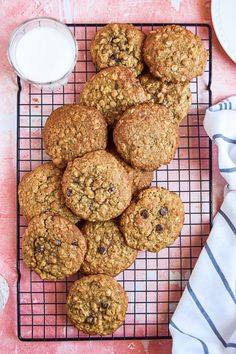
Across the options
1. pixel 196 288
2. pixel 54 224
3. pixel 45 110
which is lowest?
pixel 196 288

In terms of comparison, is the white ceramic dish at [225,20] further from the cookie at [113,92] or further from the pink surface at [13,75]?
the cookie at [113,92]

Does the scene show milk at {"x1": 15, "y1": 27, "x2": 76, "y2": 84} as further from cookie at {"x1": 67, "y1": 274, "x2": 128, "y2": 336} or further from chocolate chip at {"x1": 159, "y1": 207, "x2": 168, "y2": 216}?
cookie at {"x1": 67, "y1": 274, "x2": 128, "y2": 336}

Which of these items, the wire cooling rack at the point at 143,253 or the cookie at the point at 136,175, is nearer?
the cookie at the point at 136,175

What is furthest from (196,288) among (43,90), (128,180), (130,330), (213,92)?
(43,90)

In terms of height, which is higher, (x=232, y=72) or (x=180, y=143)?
(x=232, y=72)

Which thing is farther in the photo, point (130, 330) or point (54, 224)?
point (130, 330)

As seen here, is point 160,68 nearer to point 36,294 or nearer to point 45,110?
point 45,110

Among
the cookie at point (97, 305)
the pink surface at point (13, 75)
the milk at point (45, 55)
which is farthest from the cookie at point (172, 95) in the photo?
the cookie at point (97, 305)

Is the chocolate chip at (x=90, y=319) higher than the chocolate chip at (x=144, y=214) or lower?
lower
